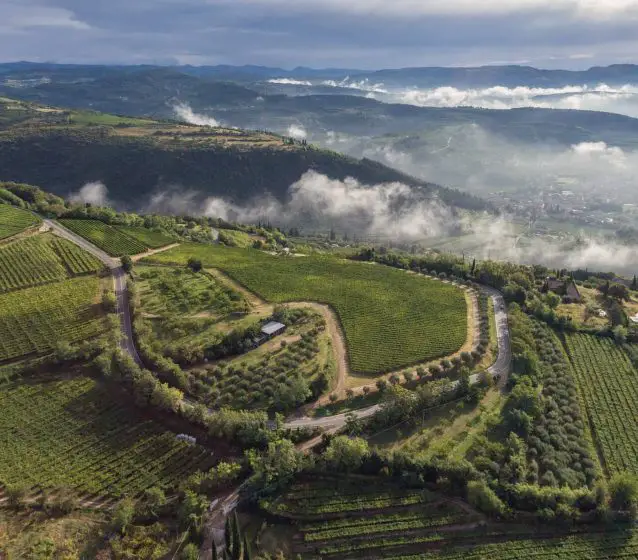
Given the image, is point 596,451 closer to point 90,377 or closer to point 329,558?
point 329,558


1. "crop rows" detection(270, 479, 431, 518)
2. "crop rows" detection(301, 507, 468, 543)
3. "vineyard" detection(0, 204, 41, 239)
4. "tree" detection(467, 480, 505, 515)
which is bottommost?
"crop rows" detection(301, 507, 468, 543)

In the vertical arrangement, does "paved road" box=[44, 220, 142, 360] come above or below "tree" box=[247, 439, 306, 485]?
above

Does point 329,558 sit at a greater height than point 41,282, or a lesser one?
lesser

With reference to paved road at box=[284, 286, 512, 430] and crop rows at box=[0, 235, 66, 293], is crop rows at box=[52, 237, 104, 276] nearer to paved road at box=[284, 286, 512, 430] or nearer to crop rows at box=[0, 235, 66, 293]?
crop rows at box=[0, 235, 66, 293]

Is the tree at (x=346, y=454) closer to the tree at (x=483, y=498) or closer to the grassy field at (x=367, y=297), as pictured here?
the tree at (x=483, y=498)

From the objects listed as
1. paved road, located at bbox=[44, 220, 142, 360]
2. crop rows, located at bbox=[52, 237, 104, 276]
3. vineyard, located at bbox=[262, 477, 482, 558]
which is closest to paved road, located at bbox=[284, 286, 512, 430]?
vineyard, located at bbox=[262, 477, 482, 558]

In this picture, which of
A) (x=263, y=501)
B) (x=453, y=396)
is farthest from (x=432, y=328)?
(x=263, y=501)

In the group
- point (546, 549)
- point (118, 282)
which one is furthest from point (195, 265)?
point (546, 549)
